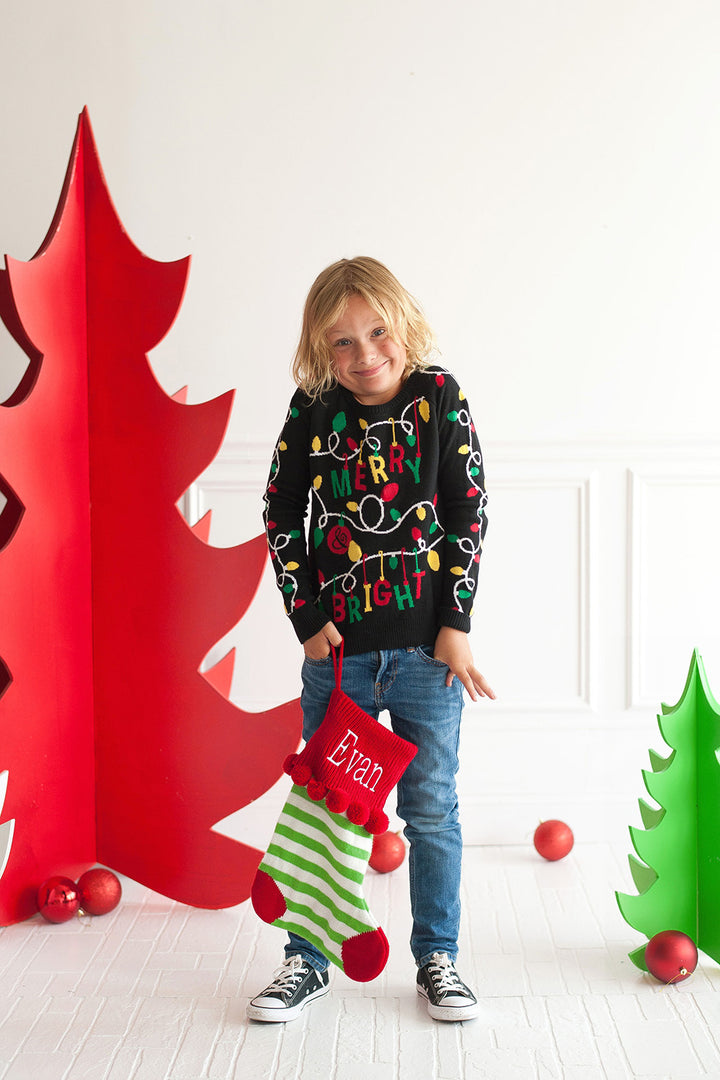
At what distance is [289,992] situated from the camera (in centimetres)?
168

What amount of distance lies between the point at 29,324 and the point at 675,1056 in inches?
66.8

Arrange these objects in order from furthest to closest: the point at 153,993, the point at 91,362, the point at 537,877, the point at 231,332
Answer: the point at 231,332, the point at 537,877, the point at 91,362, the point at 153,993

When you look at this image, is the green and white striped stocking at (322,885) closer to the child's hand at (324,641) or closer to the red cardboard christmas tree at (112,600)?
the child's hand at (324,641)

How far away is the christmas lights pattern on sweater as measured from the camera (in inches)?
64.8

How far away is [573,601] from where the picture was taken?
2488mm

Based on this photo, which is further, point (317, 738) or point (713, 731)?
point (713, 731)

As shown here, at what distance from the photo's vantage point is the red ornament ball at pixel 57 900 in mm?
2004

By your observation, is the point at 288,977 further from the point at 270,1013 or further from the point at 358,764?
the point at 358,764

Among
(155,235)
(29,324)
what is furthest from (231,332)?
(29,324)

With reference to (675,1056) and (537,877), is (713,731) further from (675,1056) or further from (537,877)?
(537,877)

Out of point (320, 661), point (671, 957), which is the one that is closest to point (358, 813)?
point (320, 661)

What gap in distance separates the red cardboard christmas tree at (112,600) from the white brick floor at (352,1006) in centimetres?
17

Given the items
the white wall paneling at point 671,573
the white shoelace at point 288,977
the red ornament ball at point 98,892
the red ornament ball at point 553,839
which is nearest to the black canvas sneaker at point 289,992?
the white shoelace at point 288,977

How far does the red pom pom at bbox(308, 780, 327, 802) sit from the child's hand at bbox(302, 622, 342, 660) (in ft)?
0.67
